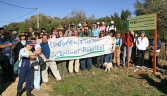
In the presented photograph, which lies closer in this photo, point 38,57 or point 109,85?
point 38,57

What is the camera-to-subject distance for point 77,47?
422 inches

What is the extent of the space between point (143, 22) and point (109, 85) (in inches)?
152

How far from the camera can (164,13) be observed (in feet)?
72.5

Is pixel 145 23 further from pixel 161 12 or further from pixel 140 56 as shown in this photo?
pixel 161 12

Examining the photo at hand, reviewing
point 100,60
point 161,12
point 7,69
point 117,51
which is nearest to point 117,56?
point 117,51

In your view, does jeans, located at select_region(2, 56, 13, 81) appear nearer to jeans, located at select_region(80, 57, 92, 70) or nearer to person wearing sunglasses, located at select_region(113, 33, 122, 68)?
jeans, located at select_region(80, 57, 92, 70)

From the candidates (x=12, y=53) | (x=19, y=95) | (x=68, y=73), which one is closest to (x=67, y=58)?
(x=68, y=73)

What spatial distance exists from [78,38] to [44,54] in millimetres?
2428

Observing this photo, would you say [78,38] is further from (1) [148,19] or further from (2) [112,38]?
(1) [148,19]

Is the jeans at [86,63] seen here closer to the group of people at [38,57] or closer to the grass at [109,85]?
the group of people at [38,57]

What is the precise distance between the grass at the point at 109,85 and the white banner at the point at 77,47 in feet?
3.13

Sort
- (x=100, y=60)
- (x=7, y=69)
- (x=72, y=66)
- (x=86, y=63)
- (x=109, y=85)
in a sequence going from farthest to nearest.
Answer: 1. (x=100, y=60)
2. (x=86, y=63)
3. (x=72, y=66)
4. (x=109, y=85)
5. (x=7, y=69)

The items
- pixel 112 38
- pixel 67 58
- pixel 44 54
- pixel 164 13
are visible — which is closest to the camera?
pixel 44 54

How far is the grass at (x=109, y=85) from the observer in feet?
28.1
